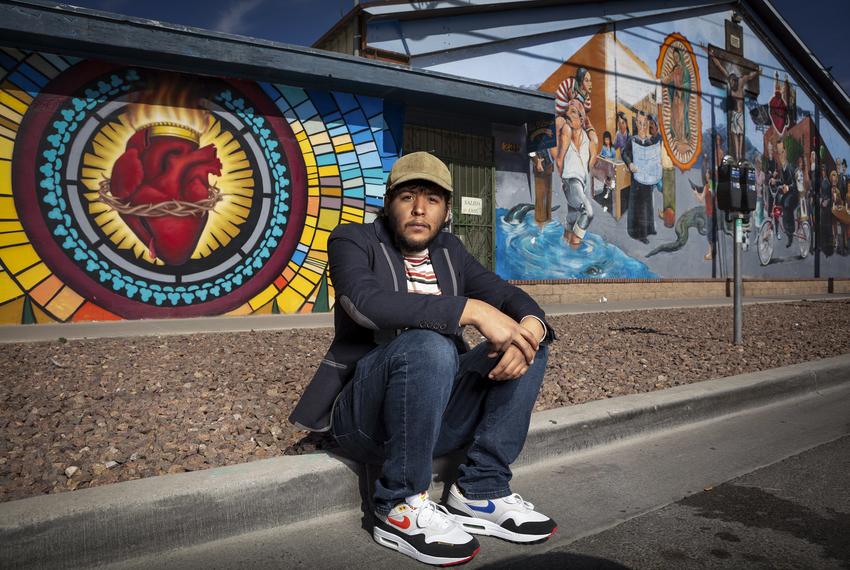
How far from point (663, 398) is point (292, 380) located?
2437 millimetres

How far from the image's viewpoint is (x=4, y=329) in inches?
252

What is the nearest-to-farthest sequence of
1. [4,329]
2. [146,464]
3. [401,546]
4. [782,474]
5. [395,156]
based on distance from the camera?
[401,546] → [146,464] → [782,474] → [4,329] → [395,156]

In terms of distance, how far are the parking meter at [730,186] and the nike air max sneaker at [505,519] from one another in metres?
4.78

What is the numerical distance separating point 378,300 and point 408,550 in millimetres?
864

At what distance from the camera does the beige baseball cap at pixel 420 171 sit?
2.36 meters

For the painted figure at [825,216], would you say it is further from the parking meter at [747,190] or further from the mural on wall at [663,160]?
the parking meter at [747,190]

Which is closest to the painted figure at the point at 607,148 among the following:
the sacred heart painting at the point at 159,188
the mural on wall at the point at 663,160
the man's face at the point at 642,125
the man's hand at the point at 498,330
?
the mural on wall at the point at 663,160

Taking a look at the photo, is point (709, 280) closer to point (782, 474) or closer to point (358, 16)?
point (358, 16)

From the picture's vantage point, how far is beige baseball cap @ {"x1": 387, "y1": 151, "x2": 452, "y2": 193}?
7.74ft

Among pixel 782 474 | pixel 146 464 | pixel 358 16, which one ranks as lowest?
pixel 782 474

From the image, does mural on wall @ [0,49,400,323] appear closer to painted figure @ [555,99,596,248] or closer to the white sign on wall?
the white sign on wall

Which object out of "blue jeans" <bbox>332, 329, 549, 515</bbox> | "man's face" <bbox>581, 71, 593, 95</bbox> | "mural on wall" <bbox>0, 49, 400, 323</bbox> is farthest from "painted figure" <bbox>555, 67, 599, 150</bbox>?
"blue jeans" <bbox>332, 329, 549, 515</bbox>

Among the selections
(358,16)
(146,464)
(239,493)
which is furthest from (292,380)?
(358,16)

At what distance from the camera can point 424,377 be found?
200cm
